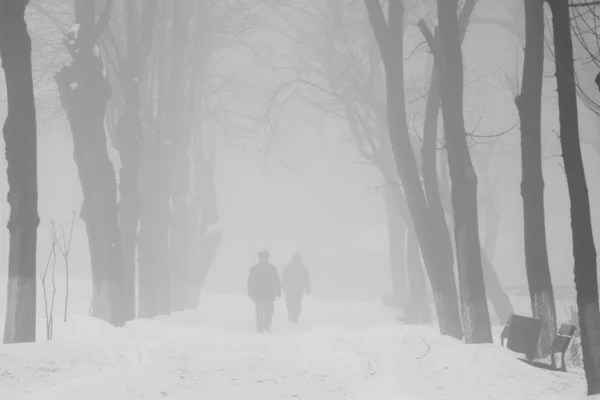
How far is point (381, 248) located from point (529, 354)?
1916 inches

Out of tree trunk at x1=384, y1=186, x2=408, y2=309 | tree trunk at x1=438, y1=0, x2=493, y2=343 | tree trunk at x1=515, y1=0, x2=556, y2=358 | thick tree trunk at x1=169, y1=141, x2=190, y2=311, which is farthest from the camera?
tree trunk at x1=384, y1=186, x2=408, y2=309

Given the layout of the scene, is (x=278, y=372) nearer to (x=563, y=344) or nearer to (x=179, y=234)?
(x=563, y=344)

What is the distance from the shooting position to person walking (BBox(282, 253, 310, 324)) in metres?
18.5

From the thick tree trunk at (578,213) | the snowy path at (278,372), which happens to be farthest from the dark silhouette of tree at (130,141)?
the thick tree trunk at (578,213)

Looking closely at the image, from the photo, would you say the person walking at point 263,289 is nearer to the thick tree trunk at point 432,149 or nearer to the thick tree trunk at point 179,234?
the thick tree trunk at point 179,234

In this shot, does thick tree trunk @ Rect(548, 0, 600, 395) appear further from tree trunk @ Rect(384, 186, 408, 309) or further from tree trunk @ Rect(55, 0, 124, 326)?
tree trunk @ Rect(384, 186, 408, 309)

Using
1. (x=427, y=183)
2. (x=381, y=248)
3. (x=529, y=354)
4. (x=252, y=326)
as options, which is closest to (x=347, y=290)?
(x=381, y=248)

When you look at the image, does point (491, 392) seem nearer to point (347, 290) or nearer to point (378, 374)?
point (378, 374)

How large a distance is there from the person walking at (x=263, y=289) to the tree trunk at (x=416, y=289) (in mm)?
3966

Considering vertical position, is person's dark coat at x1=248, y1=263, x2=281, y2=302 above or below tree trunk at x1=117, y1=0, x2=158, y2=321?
below

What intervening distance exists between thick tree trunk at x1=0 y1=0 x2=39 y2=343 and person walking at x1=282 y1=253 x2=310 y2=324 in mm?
11332

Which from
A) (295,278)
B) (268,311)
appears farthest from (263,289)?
(295,278)

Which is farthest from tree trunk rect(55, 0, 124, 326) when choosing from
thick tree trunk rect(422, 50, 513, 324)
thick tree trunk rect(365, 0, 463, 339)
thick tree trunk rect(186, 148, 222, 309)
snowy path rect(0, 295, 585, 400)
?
thick tree trunk rect(186, 148, 222, 309)

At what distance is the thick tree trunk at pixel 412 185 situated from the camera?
10.1m
